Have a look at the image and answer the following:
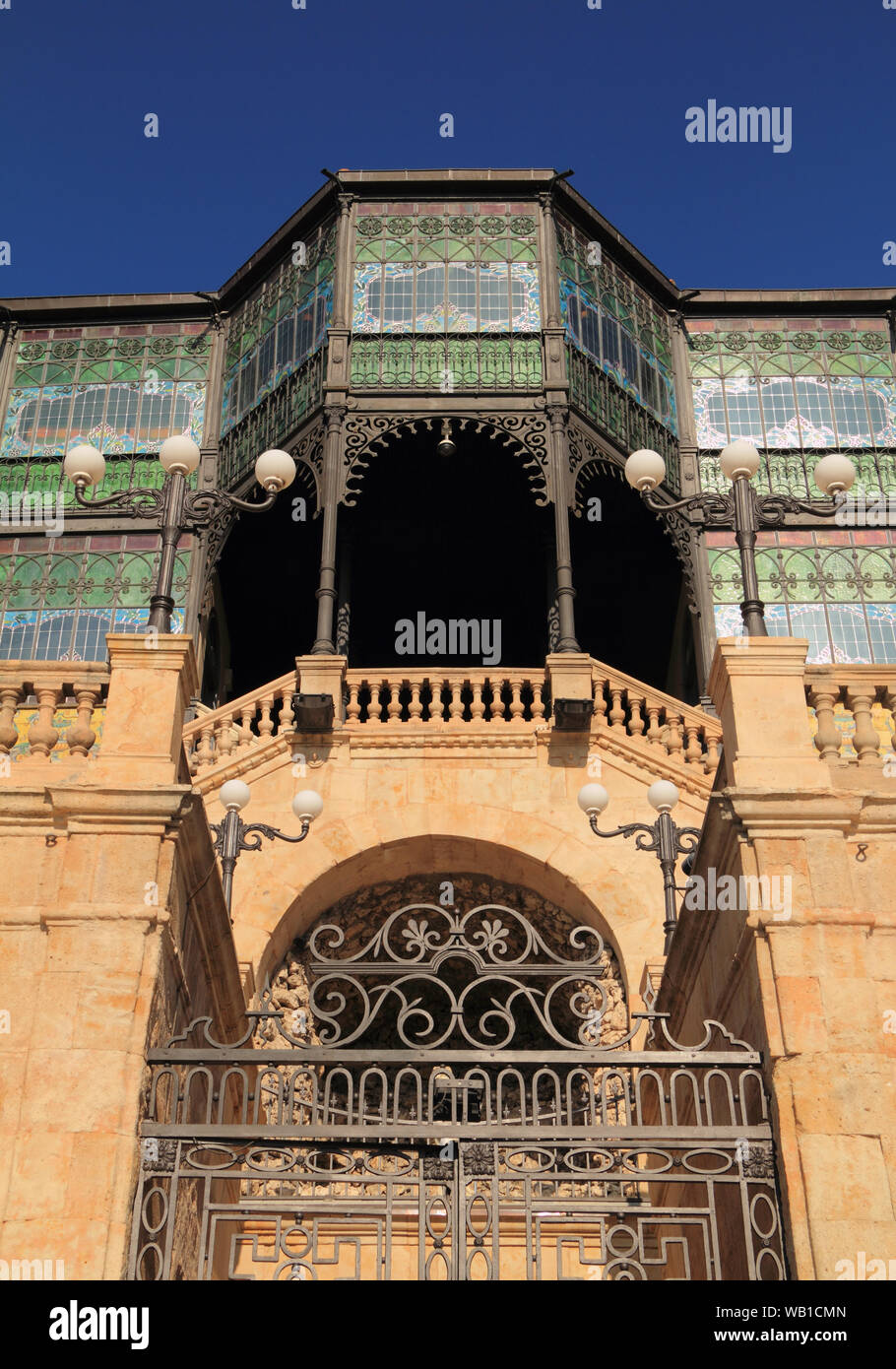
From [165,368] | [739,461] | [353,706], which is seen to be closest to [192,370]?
[165,368]

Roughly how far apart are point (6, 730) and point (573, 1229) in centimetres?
843

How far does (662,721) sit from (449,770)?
2.73 m

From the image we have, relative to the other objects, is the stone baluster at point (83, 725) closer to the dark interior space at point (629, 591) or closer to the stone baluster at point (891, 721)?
the stone baluster at point (891, 721)

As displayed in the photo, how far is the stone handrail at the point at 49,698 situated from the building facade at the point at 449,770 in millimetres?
31

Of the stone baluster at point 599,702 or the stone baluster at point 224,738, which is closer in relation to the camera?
the stone baluster at point 224,738

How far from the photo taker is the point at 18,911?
269 inches

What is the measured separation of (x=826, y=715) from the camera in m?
7.67

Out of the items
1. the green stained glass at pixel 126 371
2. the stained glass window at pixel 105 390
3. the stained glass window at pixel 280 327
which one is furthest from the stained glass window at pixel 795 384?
the green stained glass at pixel 126 371

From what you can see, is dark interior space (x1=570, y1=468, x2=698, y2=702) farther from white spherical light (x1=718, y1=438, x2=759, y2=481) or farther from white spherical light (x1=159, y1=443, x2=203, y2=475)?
white spherical light (x1=159, y1=443, x2=203, y2=475)

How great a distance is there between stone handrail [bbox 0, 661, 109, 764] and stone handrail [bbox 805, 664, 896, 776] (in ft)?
12.0

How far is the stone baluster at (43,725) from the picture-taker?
7.73 m

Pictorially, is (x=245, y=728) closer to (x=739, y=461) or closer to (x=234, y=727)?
(x=234, y=727)

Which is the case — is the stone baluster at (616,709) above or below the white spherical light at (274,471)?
above
